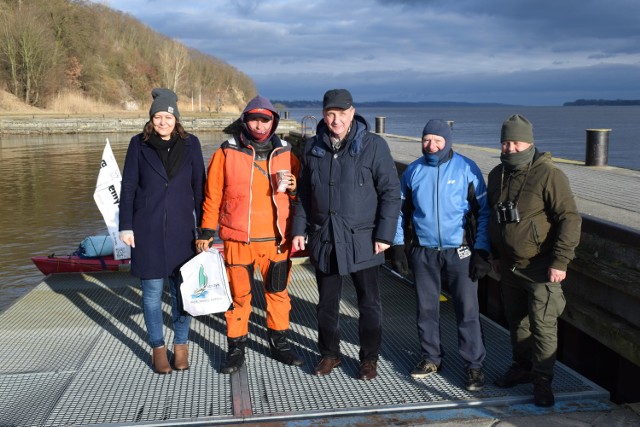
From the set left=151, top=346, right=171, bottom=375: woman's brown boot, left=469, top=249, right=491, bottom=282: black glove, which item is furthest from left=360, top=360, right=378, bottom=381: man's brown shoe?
left=151, top=346, right=171, bottom=375: woman's brown boot

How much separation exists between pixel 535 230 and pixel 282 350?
221cm

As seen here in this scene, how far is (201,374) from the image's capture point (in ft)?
16.5

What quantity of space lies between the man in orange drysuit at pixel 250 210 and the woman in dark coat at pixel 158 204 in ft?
0.60

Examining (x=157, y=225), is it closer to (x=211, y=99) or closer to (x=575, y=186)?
(x=575, y=186)

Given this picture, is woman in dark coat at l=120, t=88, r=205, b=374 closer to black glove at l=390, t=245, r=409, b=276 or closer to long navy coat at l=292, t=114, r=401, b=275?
long navy coat at l=292, t=114, r=401, b=275

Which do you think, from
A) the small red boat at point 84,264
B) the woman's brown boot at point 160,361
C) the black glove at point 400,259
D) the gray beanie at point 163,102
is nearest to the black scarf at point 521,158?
the black glove at point 400,259

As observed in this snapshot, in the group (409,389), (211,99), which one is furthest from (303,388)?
(211,99)

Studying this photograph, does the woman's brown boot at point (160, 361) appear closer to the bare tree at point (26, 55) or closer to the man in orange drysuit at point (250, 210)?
the man in orange drysuit at point (250, 210)

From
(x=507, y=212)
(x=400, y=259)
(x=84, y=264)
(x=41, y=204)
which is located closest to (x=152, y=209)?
(x=400, y=259)

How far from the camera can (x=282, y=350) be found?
17.3ft

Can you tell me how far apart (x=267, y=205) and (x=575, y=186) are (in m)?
5.92

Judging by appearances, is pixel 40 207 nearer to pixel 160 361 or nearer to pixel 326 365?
pixel 160 361

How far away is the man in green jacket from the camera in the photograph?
4.29 metres

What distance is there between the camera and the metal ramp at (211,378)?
436 cm
